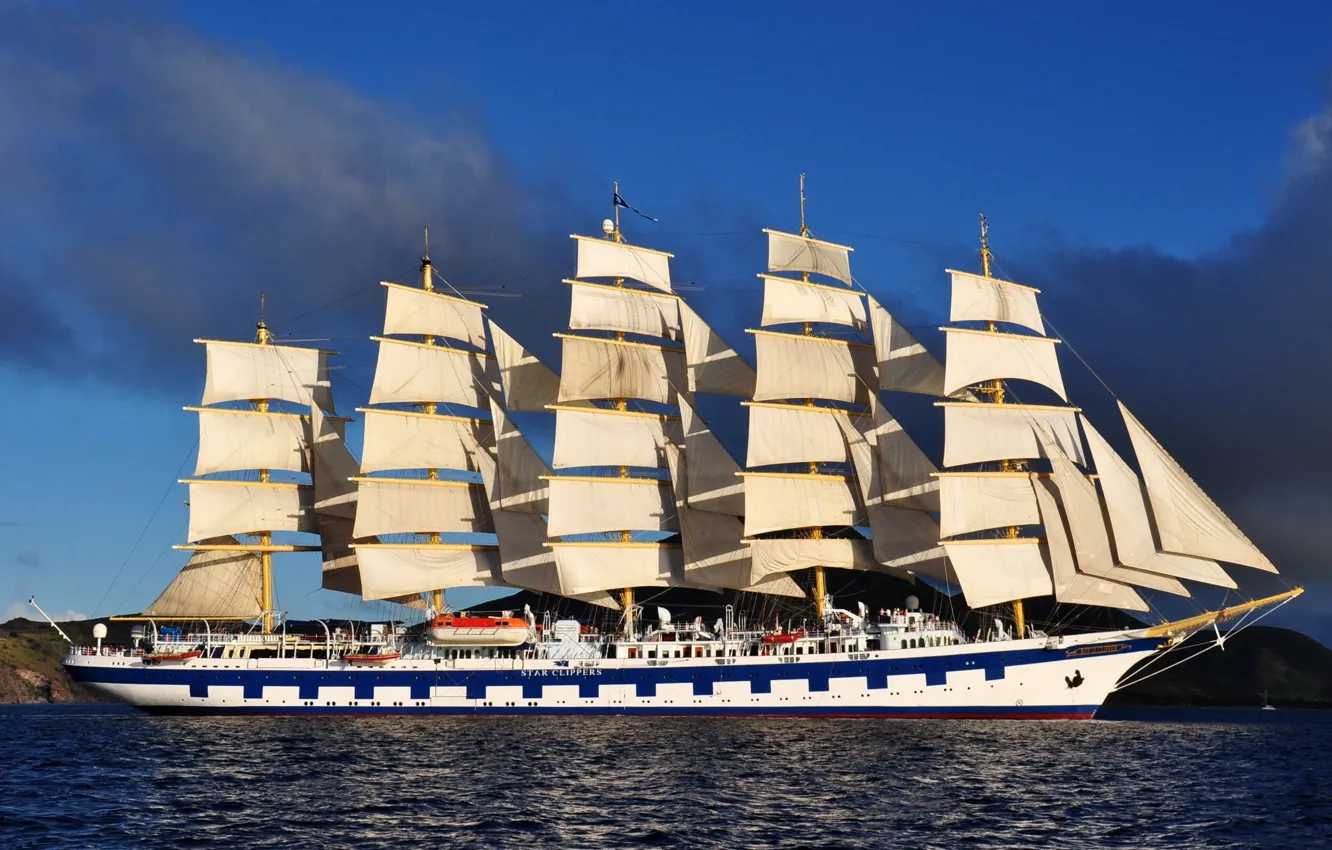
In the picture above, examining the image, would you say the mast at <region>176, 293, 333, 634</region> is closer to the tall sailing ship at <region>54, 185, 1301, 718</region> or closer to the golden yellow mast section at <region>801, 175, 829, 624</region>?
the tall sailing ship at <region>54, 185, 1301, 718</region>

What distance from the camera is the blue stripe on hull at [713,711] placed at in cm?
6141

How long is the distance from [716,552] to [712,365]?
35.3ft

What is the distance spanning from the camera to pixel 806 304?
7494 cm

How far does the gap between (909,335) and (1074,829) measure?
4320 centimetres

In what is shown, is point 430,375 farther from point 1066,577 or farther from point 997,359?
point 1066,577

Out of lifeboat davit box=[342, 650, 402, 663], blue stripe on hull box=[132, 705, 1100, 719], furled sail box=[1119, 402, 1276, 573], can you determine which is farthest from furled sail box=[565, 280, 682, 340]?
furled sail box=[1119, 402, 1276, 573]

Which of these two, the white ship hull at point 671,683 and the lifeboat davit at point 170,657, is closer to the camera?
the white ship hull at point 671,683

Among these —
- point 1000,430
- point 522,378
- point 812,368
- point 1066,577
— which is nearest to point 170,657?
point 522,378

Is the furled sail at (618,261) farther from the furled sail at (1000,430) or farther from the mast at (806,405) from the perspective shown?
the furled sail at (1000,430)

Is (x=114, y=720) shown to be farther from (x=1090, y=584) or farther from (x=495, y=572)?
(x=1090, y=584)

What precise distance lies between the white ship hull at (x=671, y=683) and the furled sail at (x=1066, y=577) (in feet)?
5.65

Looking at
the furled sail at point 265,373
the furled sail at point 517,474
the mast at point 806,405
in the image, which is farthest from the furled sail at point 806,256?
the furled sail at point 265,373

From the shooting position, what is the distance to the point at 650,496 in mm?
74125

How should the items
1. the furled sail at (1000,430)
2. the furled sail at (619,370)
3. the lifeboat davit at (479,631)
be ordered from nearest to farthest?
the lifeboat davit at (479,631) → the furled sail at (1000,430) → the furled sail at (619,370)
